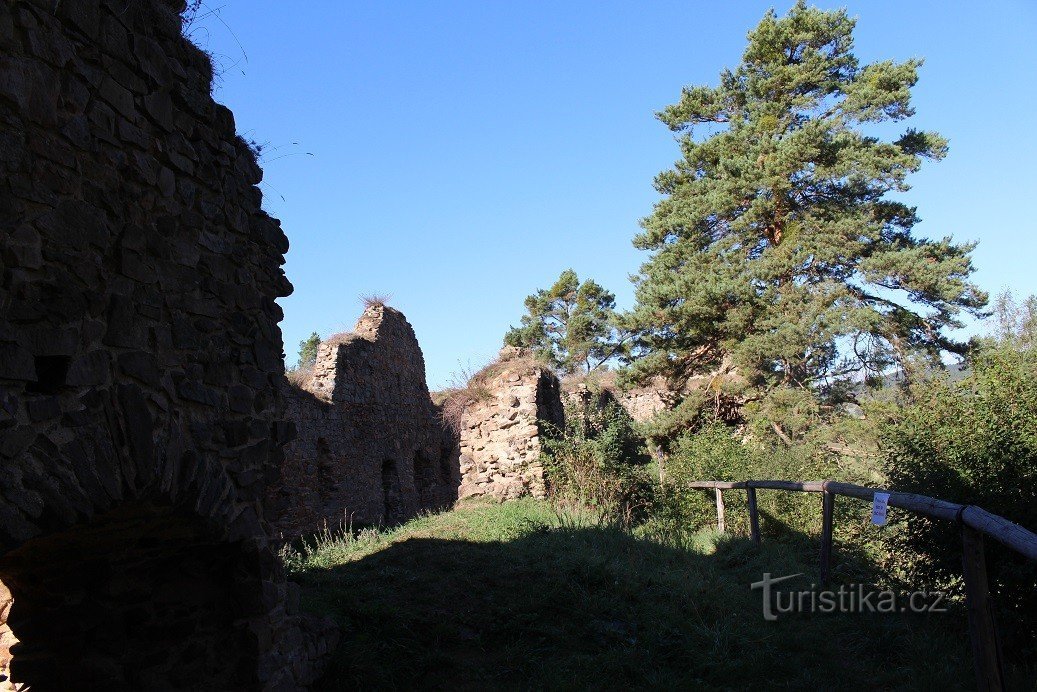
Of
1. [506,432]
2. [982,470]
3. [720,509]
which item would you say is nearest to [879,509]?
[982,470]

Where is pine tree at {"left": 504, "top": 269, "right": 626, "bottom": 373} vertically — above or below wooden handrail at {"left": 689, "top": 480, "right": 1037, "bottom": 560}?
above

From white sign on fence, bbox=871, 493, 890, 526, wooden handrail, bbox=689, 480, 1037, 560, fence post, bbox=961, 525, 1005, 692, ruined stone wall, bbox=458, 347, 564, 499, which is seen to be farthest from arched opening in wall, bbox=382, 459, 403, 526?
fence post, bbox=961, 525, 1005, 692

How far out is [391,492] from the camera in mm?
17109

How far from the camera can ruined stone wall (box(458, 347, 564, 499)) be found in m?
12.7

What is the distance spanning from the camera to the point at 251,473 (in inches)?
179

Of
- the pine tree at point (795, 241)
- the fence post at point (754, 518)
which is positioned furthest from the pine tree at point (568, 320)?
the fence post at point (754, 518)

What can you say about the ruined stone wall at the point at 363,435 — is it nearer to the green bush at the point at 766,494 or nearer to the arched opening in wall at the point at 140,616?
the green bush at the point at 766,494

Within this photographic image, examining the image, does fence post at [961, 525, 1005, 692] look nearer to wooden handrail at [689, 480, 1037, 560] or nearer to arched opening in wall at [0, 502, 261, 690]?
wooden handrail at [689, 480, 1037, 560]

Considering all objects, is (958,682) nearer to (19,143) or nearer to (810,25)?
(19,143)

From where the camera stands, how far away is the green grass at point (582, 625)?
548cm

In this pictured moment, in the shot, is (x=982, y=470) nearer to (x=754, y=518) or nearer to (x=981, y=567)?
(x=981, y=567)

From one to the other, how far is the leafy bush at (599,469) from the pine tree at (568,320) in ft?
60.5

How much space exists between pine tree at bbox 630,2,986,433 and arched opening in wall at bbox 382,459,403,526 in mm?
6512

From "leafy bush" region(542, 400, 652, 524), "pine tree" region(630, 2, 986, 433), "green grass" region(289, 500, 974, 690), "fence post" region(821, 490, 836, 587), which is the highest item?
"pine tree" region(630, 2, 986, 433)
